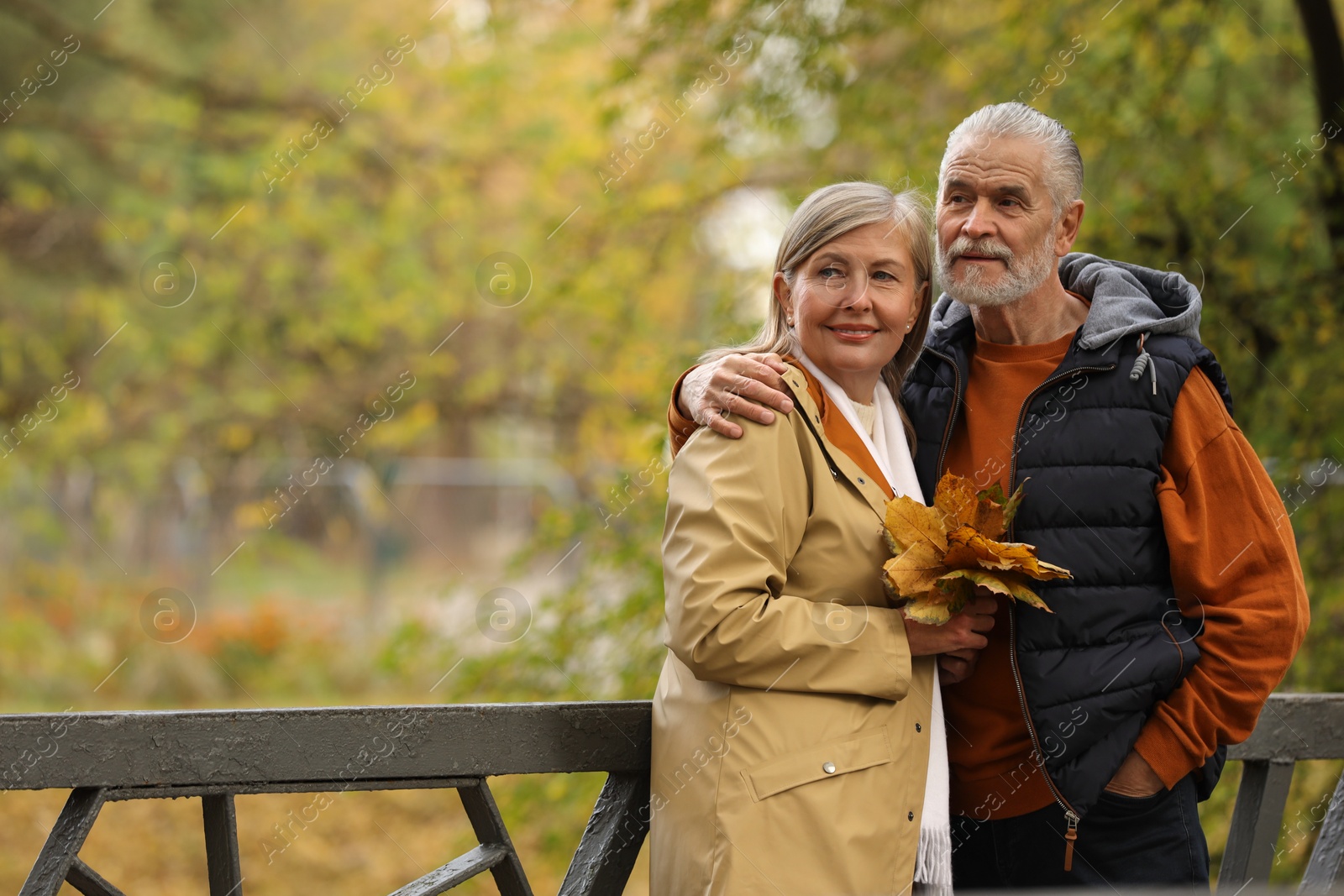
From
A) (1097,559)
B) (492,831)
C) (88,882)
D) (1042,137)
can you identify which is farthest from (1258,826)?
(88,882)

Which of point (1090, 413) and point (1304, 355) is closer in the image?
point (1090, 413)

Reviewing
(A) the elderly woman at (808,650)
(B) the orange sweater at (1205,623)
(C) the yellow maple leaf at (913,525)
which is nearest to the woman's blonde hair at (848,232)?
(A) the elderly woman at (808,650)

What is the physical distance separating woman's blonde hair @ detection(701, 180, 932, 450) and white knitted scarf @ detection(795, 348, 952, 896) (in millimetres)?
66

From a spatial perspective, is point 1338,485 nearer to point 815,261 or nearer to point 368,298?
point 815,261

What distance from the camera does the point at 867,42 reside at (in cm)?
615

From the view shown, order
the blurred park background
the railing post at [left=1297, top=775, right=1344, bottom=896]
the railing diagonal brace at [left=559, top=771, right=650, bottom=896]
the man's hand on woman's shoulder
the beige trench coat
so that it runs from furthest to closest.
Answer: the blurred park background < the railing post at [left=1297, top=775, right=1344, bottom=896] < the railing diagonal brace at [left=559, top=771, right=650, bottom=896] < the man's hand on woman's shoulder < the beige trench coat

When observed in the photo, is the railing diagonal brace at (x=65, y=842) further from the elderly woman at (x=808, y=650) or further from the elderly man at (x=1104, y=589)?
the elderly man at (x=1104, y=589)

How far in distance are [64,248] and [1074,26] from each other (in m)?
8.89

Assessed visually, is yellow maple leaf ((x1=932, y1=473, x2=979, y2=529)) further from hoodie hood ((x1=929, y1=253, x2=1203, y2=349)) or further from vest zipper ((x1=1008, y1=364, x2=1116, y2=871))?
hoodie hood ((x1=929, y1=253, x2=1203, y2=349))

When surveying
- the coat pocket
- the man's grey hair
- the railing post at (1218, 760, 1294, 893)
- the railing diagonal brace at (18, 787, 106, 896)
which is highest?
the man's grey hair

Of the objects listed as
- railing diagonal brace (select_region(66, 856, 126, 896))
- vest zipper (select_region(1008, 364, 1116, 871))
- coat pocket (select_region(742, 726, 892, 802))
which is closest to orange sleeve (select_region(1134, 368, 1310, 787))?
vest zipper (select_region(1008, 364, 1116, 871))

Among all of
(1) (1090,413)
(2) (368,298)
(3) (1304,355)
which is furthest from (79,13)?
(1) (1090,413)

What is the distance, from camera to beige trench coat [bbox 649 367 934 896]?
1949 mm

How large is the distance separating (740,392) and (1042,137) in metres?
0.89
